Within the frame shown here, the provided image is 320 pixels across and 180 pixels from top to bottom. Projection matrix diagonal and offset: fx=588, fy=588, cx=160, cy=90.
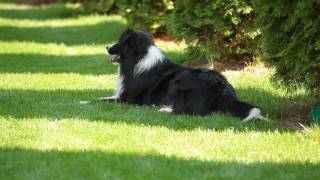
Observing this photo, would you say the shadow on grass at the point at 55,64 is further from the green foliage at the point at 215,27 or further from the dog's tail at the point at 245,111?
the dog's tail at the point at 245,111

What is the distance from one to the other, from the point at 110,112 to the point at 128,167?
2.54 m

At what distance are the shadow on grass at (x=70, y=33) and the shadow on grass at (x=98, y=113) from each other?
7.59 metres

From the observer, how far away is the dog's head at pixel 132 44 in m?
8.98

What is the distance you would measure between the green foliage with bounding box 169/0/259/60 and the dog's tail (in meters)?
3.69

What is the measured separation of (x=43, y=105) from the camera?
8711 millimetres

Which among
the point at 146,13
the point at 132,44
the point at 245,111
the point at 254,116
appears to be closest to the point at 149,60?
the point at 132,44

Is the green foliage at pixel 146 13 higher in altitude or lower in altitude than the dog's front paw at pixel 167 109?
higher

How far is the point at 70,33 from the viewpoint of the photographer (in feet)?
63.8

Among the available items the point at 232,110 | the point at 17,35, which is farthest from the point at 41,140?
the point at 17,35

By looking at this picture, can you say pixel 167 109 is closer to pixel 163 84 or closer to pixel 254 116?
pixel 163 84

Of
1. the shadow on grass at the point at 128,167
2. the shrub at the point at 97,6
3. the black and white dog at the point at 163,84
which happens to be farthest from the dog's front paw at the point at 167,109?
the shrub at the point at 97,6

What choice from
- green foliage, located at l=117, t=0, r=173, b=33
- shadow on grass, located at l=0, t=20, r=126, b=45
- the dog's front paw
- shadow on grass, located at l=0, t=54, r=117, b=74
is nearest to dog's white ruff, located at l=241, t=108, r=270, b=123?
the dog's front paw

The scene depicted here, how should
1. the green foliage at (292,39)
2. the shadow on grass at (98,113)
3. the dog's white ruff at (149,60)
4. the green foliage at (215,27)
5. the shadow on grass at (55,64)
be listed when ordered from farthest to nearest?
the shadow on grass at (55,64), the green foliage at (215,27), the dog's white ruff at (149,60), the shadow on grass at (98,113), the green foliage at (292,39)

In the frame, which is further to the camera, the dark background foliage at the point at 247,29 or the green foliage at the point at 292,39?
the dark background foliage at the point at 247,29
